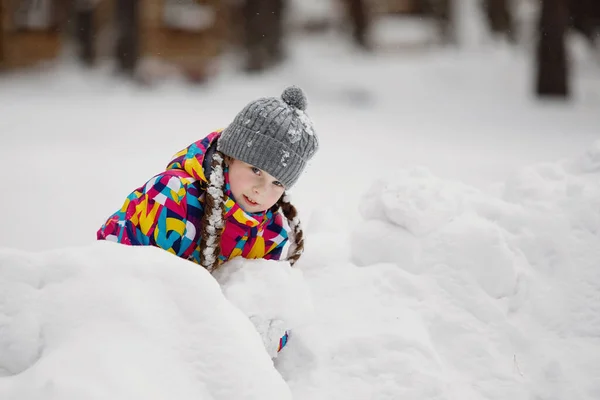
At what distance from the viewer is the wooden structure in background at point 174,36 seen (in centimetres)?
1145

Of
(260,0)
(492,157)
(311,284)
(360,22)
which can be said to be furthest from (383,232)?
(360,22)

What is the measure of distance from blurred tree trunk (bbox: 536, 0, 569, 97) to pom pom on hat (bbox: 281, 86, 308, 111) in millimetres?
8348

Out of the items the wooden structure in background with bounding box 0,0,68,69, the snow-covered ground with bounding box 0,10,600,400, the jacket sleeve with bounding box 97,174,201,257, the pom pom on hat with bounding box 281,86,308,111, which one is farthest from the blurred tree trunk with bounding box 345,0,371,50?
the jacket sleeve with bounding box 97,174,201,257

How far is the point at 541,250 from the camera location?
105 inches

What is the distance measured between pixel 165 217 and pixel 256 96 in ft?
27.5

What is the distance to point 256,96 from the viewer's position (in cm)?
1027

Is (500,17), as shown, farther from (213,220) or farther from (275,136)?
(213,220)

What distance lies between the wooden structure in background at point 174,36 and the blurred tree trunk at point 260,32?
1094 millimetres

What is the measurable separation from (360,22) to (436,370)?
1535 cm

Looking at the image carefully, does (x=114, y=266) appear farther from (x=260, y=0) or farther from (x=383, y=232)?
(x=260, y=0)

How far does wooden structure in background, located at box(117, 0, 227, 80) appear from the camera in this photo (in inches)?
451

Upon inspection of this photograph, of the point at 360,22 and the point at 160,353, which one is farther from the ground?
the point at 360,22

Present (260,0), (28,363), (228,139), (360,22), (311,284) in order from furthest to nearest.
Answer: (360,22) < (260,0) < (311,284) < (228,139) < (28,363)

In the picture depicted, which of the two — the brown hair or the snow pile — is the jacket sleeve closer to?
the brown hair
